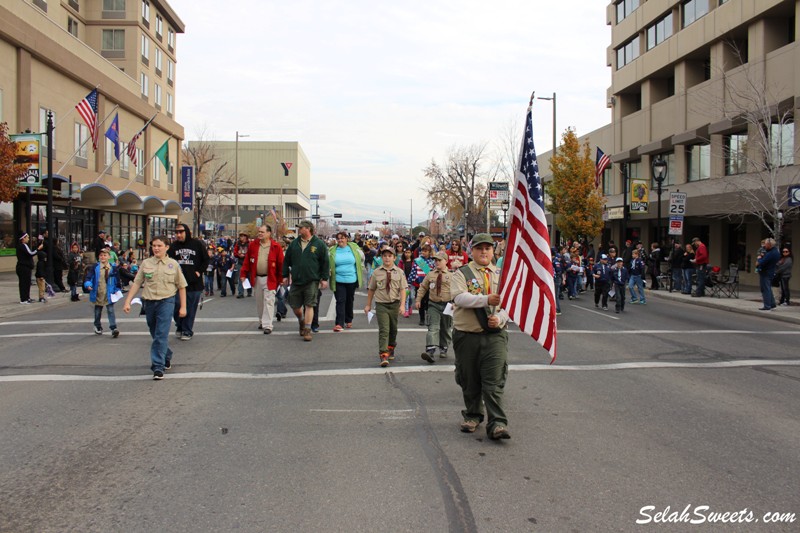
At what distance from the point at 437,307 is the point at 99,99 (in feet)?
115

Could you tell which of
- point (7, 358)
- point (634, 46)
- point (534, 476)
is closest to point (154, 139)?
point (634, 46)

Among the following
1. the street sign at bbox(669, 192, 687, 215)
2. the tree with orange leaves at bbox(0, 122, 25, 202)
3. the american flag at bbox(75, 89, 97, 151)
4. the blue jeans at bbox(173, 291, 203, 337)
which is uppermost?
the american flag at bbox(75, 89, 97, 151)

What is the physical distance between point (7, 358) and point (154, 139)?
1667 inches

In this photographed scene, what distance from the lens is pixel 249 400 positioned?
6.95 meters

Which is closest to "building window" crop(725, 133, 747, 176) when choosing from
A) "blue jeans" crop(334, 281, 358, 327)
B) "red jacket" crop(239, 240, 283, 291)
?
"blue jeans" crop(334, 281, 358, 327)

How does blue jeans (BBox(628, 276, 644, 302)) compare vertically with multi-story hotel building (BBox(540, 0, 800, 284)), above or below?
below

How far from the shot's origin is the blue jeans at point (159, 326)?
7945mm

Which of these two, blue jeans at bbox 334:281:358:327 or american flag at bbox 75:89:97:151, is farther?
american flag at bbox 75:89:97:151

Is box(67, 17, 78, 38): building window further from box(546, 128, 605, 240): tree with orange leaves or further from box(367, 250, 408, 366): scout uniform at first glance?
box(367, 250, 408, 366): scout uniform

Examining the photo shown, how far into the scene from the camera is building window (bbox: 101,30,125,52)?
4750cm

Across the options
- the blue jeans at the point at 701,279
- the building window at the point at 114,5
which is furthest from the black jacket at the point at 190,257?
the building window at the point at 114,5

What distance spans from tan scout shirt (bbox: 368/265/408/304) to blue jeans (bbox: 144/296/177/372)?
2.80 m

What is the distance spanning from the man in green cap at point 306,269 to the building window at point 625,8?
33268 mm

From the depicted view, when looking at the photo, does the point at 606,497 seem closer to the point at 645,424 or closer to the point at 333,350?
the point at 645,424
